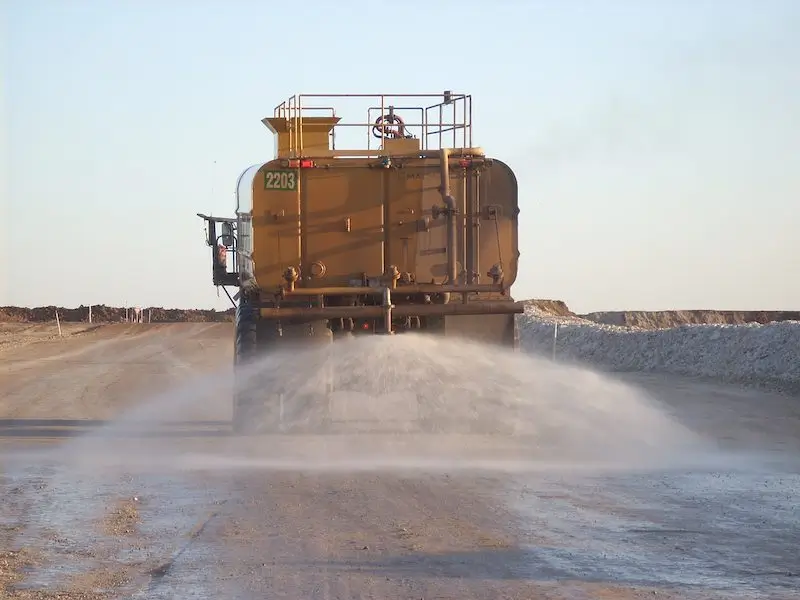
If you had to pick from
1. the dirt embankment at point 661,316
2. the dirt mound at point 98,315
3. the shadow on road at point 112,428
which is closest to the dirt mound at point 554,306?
the dirt embankment at point 661,316

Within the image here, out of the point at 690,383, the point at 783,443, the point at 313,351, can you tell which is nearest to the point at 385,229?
the point at 313,351

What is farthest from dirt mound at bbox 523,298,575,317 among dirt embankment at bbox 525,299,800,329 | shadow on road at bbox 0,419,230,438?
shadow on road at bbox 0,419,230,438

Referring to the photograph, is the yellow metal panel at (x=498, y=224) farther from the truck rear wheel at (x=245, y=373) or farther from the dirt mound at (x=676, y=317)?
the dirt mound at (x=676, y=317)

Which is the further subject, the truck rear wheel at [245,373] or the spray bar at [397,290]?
the truck rear wheel at [245,373]

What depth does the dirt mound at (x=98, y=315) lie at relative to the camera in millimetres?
81625

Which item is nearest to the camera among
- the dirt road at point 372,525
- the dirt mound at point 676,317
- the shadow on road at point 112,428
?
the dirt road at point 372,525

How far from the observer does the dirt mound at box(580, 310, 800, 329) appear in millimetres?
77562

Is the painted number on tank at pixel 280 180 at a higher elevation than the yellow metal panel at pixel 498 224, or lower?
higher

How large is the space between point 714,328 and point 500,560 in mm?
24323

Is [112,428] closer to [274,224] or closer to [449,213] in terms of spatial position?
[274,224]

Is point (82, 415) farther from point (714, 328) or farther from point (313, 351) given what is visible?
point (714, 328)

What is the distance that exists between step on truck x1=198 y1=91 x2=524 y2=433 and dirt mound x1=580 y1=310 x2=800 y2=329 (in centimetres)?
6291

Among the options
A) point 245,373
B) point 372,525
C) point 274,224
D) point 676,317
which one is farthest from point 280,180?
point 676,317

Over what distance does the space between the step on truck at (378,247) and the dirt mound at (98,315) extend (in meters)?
65.8
